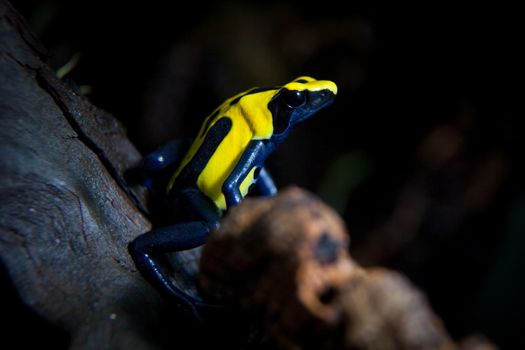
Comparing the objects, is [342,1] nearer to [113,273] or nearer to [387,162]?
[387,162]

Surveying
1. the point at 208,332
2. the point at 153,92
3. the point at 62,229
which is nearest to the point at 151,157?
the point at 62,229

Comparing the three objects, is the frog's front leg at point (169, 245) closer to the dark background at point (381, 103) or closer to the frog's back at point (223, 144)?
the frog's back at point (223, 144)

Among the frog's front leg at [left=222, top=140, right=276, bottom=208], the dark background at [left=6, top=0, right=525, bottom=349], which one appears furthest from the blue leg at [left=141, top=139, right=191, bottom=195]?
the dark background at [left=6, top=0, right=525, bottom=349]

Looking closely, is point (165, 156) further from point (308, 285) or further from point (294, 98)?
point (308, 285)

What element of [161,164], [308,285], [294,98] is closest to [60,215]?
[161,164]

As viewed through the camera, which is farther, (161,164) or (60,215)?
(161,164)

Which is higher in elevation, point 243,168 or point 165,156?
point 165,156

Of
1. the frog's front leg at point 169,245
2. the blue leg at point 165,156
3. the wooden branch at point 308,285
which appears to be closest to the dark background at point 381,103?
the blue leg at point 165,156
